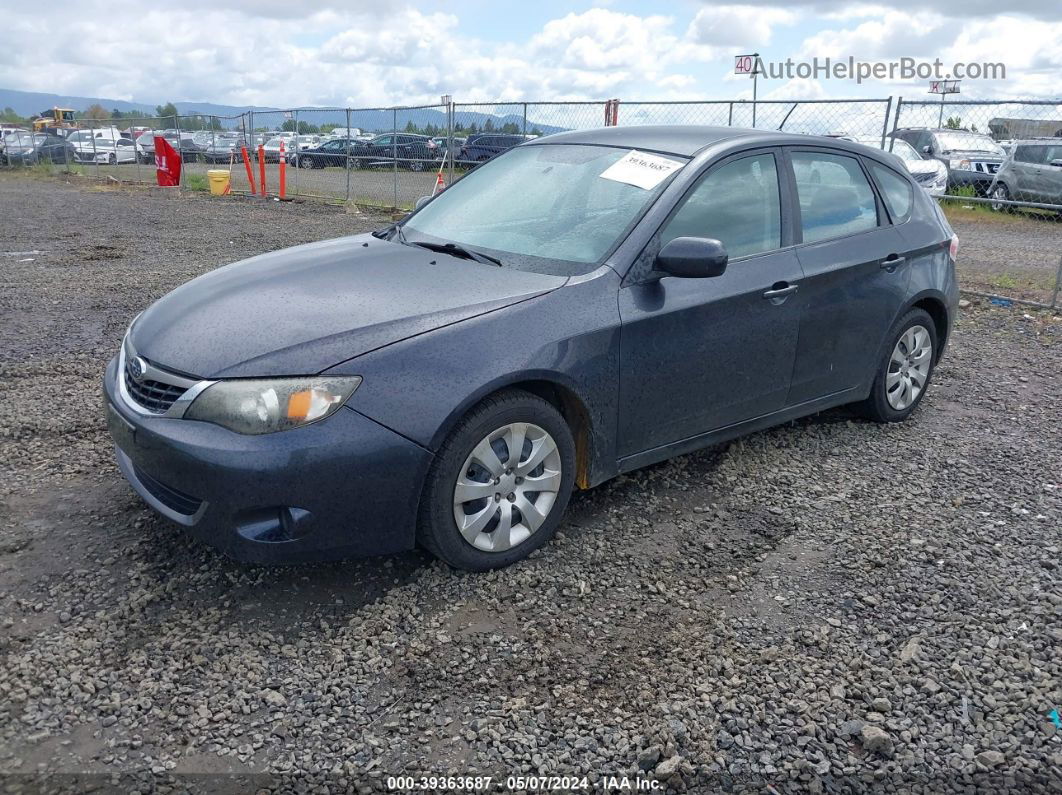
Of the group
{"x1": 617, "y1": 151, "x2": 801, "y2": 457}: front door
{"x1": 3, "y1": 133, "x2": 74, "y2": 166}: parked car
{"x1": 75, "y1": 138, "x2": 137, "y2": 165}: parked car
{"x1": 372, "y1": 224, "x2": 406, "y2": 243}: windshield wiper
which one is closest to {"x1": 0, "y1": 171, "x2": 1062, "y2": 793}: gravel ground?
{"x1": 617, "y1": 151, "x2": 801, "y2": 457}: front door

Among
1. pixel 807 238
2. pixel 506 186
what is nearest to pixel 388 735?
pixel 506 186

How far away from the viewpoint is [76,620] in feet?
10.0

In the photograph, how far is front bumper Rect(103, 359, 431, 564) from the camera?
291cm

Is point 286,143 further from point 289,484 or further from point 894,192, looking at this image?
point 289,484

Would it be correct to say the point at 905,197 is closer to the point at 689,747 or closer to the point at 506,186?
the point at 506,186

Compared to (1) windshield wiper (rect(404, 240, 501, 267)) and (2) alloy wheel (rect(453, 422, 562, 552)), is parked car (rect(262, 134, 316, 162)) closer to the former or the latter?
(1) windshield wiper (rect(404, 240, 501, 267))

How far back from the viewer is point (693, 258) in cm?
354

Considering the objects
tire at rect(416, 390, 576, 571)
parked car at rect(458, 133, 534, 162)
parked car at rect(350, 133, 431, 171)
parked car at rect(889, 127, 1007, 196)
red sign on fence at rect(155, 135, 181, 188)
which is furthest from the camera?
red sign on fence at rect(155, 135, 181, 188)

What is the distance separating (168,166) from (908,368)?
2216 centimetres

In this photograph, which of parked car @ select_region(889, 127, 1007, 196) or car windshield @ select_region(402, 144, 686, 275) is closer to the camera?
car windshield @ select_region(402, 144, 686, 275)

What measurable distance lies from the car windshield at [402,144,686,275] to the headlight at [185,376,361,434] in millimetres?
1102

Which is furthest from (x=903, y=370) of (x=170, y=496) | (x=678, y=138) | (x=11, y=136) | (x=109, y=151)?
(x=11, y=136)

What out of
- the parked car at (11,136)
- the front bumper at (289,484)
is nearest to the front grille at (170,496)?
the front bumper at (289,484)

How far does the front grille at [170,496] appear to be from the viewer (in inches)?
121
